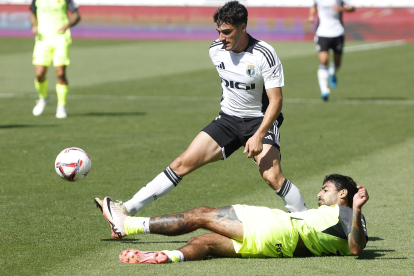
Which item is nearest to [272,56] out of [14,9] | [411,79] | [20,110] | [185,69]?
[20,110]

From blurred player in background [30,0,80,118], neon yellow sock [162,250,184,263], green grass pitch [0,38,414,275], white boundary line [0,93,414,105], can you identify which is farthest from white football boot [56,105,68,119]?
neon yellow sock [162,250,184,263]

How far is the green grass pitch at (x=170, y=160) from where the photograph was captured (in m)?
4.96

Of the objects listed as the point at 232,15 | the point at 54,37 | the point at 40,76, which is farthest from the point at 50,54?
the point at 232,15

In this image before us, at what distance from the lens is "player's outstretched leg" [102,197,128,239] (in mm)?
5256

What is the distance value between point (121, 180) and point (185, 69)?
1447 centimetres

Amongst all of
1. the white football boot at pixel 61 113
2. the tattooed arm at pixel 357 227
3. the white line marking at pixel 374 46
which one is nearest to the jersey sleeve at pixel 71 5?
the white football boot at pixel 61 113

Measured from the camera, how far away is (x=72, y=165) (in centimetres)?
641

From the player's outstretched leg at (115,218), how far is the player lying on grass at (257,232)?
0.19 metres

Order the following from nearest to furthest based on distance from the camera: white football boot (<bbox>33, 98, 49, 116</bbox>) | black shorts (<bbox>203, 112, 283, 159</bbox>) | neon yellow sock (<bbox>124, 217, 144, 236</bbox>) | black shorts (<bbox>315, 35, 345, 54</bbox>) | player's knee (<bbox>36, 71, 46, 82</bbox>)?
neon yellow sock (<bbox>124, 217, 144, 236</bbox>) → black shorts (<bbox>203, 112, 283, 159</bbox>) → player's knee (<bbox>36, 71, 46, 82</bbox>) → white football boot (<bbox>33, 98, 49, 116</bbox>) → black shorts (<bbox>315, 35, 345, 54</bbox>)

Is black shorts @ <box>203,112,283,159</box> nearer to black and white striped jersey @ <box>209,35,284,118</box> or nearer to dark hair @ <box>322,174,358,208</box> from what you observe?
black and white striped jersey @ <box>209,35,284,118</box>

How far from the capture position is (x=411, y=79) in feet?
62.5

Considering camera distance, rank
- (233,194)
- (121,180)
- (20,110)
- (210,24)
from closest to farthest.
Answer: (233,194)
(121,180)
(20,110)
(210,24)

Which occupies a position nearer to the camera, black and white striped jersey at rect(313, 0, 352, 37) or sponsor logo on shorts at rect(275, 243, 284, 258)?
sponsor logo on shorts at rect(275, 243, 284, 258)

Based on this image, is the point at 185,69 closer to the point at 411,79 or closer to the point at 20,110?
the point at 411,79
